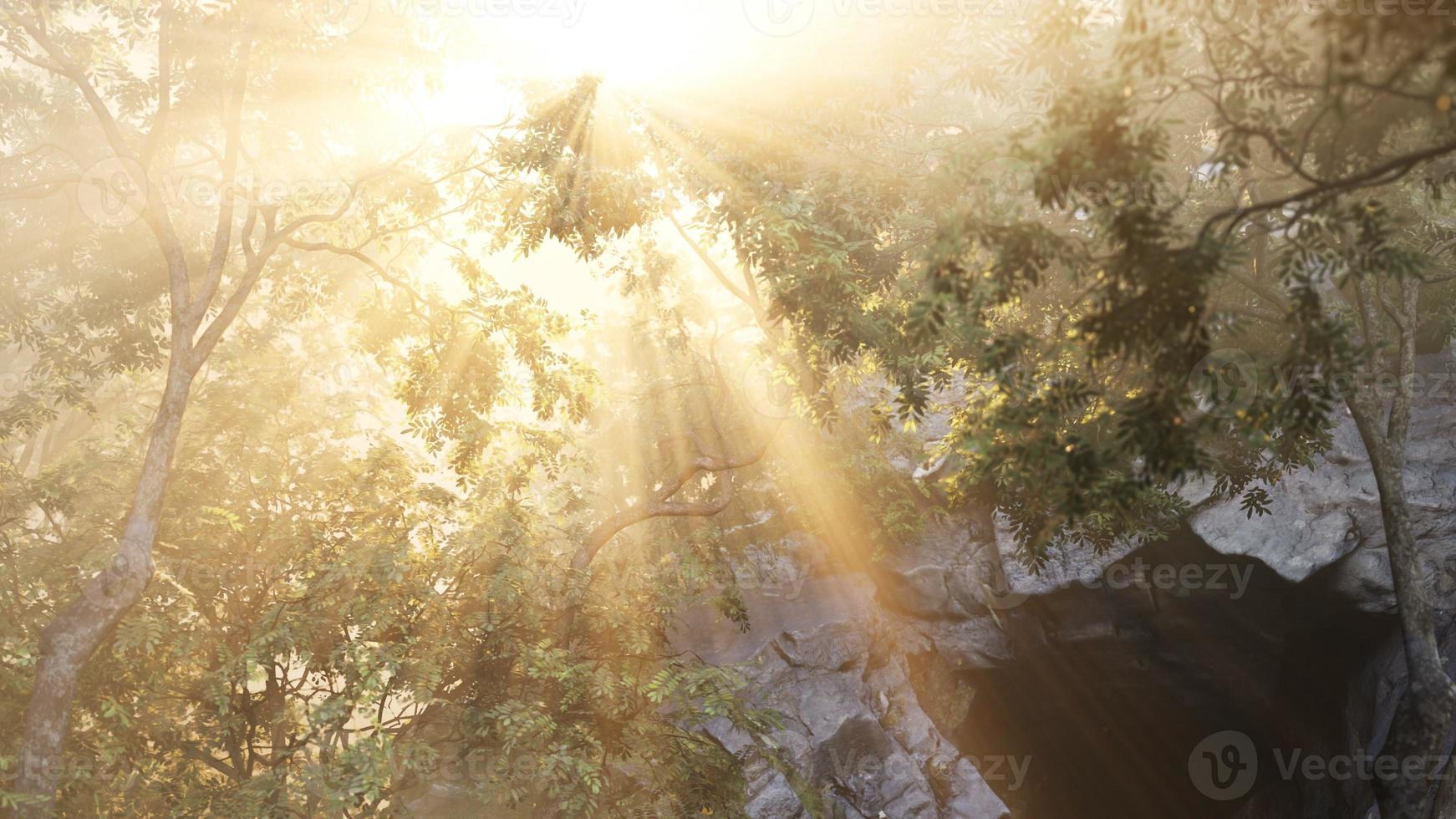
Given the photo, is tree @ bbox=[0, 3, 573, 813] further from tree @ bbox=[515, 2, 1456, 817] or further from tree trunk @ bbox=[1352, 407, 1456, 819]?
tree trunk @ bbox=[1352, 407, 1456, 819]

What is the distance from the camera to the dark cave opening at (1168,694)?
15.0 m

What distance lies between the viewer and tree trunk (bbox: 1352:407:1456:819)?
8.41 meters

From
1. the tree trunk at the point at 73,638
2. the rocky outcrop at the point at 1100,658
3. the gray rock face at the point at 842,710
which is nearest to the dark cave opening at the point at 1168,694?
the rocky outcrop at the point at 1100,658

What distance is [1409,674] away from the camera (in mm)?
9094

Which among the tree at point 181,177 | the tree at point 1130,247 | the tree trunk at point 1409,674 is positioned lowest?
the tree trunk at point 1409,674

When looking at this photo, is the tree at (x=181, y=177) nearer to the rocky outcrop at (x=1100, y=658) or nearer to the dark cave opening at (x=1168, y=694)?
the rocky outcrop at (x=1100, y=658)

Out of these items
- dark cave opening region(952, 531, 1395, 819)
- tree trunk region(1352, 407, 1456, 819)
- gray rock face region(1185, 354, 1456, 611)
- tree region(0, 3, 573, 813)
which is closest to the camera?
tree trunk region(1352, 407, 1456, 819)

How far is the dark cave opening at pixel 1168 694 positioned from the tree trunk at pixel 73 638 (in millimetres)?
15445

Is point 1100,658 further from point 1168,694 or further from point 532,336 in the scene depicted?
point 532,336

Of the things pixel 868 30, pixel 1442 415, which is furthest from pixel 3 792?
pixel 1442 415

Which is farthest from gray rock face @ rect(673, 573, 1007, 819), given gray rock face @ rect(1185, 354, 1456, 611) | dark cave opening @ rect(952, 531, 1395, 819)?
gray rock face @ rect(1185, 354, 1456, 611)

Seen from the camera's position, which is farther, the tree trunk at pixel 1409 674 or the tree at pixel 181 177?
the tree at pixel 181 177

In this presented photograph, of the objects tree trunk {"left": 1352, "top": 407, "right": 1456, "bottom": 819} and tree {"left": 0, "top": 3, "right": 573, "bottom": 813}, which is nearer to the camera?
tree trunk {"left": 1352, "top": 407, "right": 1456, "bottom": 819}

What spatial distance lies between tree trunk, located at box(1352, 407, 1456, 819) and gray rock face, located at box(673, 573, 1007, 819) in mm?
7947
